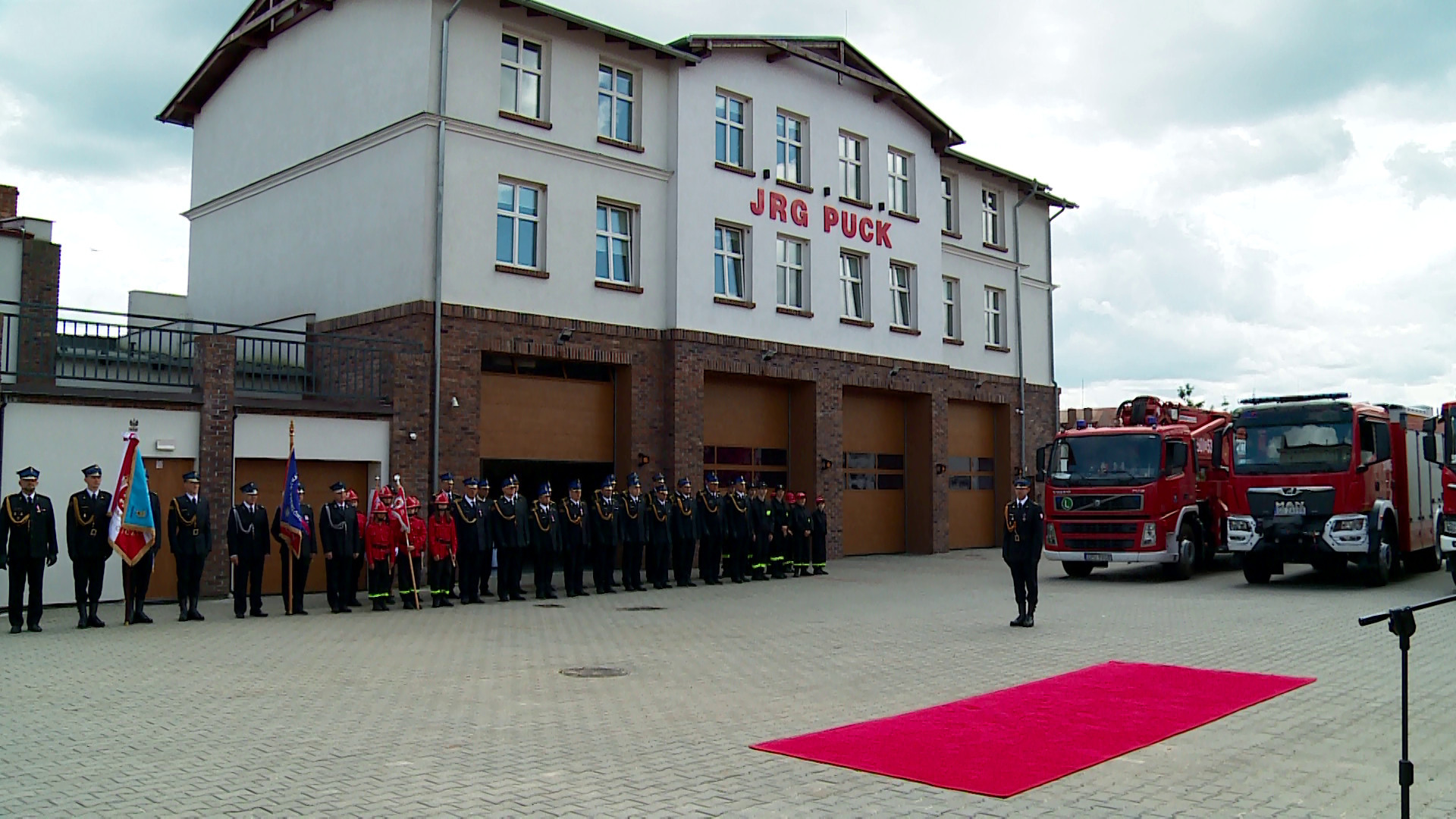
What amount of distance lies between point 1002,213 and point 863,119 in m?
7.36

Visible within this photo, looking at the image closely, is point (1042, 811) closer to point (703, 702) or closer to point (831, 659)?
point (703, 702)

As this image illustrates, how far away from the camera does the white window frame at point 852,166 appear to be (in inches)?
1117

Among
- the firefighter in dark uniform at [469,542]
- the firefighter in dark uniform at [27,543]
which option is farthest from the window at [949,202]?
the firefighter in dark uniform at [27,543]

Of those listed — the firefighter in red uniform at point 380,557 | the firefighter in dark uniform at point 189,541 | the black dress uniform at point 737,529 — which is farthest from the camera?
the black dress uniform at point 737,529

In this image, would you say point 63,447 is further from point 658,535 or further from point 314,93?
point 314,93

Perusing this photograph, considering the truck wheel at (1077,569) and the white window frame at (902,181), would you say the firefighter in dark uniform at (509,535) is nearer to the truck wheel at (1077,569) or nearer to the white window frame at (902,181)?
the truck wheel at (1077,569)

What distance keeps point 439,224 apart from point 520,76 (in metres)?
3.70

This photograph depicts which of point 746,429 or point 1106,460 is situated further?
point 746,429

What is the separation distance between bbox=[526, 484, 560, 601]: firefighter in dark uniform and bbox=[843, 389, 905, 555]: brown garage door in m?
11.1

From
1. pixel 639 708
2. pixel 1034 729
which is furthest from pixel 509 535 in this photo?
pixel 1034 729

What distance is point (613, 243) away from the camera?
23.4m

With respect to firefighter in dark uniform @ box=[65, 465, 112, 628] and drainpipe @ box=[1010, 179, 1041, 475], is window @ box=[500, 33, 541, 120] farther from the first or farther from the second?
drainpipe @ box=[1010, 179, 1041, 475]

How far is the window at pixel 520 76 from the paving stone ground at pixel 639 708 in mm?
9745

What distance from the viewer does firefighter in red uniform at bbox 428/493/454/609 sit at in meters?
17.5
